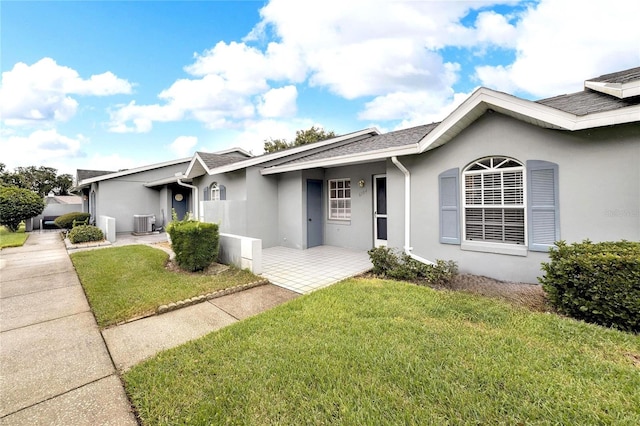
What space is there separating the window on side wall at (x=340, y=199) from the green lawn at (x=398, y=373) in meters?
6.17

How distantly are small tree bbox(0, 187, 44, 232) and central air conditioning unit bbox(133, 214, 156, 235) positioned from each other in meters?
5.81

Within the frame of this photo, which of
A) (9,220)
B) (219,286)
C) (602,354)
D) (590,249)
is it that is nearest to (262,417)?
(602,354)

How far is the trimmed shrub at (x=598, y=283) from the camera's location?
3.39m

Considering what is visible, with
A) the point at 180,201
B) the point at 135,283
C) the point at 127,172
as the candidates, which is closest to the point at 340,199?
the point at 135,283

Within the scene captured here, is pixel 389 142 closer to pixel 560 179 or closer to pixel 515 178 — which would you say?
pixel 515 178

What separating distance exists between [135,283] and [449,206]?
22.9 ft

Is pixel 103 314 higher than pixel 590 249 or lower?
lower

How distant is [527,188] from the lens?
17.3 feet

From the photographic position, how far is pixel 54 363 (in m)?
3.13

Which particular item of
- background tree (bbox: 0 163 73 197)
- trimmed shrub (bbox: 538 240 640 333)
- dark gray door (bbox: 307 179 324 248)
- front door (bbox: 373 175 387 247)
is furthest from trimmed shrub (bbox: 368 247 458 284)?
background tree (bbox: 0 163 73 197)

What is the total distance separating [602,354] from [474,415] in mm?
1910

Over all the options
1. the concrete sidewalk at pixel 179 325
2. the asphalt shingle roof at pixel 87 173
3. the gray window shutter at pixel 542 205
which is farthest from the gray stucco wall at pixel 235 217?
the asphalt shingle roof at pixel 87 173

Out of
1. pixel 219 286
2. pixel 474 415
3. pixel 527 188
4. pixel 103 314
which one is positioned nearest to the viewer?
pixel 474 415

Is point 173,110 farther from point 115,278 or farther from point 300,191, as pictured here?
point 115,278
